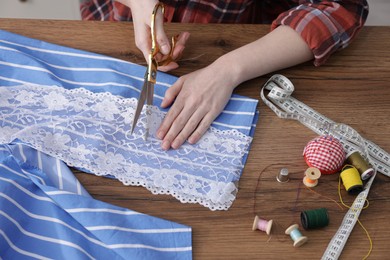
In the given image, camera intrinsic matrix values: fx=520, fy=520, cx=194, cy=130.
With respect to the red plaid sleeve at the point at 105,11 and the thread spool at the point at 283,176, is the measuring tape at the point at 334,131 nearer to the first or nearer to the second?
the thread spool at the point at 283,176

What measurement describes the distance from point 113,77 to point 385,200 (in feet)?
2.08

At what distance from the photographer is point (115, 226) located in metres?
0.93

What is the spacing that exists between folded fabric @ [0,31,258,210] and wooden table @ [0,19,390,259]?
3cm

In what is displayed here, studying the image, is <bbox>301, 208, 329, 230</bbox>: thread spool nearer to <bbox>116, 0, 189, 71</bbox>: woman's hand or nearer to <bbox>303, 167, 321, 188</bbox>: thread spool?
<bbox>303, 167, 321, 188</bbox>: thread spool

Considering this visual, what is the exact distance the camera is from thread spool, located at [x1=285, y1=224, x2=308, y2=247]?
921 millimetres

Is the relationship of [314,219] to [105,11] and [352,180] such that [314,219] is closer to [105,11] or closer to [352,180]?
[352,180]

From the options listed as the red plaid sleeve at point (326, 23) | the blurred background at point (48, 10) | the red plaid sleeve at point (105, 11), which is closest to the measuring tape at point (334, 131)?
the red plaid sleeve at point (326, 23)

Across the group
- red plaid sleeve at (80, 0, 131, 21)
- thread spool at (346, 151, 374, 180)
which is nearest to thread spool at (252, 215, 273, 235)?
thread spool at (346, 151, 374, 180)

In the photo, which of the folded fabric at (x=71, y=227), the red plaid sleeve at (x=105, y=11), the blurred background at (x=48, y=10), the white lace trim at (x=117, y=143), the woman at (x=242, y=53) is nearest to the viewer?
the folded fabric at (x=71, y=227)

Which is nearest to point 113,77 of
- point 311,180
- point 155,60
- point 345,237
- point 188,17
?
point 155,60

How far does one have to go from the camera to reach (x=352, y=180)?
100 cm

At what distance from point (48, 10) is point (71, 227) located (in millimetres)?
1774

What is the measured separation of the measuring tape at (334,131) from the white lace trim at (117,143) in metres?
0.13

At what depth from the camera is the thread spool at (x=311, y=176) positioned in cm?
101
